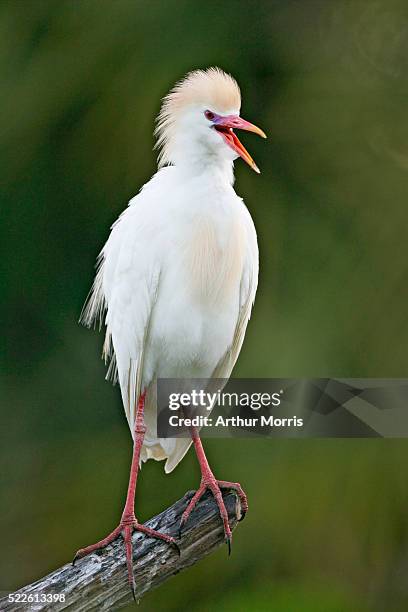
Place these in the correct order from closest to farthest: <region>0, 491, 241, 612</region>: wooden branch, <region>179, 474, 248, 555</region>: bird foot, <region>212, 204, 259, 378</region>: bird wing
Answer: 1. <region>0, 491, 241, 612</region>: wooden branch
2. <region>179, 474, 248, 555</region>: bird foot
3. <region>212, 204, 259, 378</region>: bird wing

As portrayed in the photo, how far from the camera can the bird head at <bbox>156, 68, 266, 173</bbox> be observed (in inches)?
78.4

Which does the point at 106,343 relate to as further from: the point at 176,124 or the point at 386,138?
the point at 386,138

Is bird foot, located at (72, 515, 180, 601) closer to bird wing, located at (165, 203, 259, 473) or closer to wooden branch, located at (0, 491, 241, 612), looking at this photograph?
wooden branch, located at (0, 491, 241, 612)

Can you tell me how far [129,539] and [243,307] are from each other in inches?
20.4

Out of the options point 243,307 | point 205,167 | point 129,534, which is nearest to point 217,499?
point 129,534

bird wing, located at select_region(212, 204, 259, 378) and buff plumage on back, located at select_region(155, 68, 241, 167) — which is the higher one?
buff plumage on back, located at select_region(155, 68, 241, 167)

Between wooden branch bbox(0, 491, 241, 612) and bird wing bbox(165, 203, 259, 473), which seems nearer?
wooden branch bbox(0, 491, 241, 612)

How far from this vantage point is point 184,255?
208cm

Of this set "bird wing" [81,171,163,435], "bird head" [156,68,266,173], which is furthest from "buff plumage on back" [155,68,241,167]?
"bird wing" [81,171,163,435]

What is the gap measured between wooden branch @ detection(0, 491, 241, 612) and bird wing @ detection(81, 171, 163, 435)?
0.28 m

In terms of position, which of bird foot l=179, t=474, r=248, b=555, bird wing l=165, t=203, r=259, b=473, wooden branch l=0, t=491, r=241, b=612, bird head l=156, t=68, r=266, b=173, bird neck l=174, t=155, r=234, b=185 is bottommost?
wooden branch l=0, t=491, r=241, b=612

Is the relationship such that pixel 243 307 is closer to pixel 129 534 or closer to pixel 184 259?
pixel 184 259

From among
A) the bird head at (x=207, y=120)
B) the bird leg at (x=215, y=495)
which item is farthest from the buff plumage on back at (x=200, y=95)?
the bird leg at (x=215, y=495)

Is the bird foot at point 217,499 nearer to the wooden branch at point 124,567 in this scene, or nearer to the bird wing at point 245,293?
the wooden branch at point 124,567
